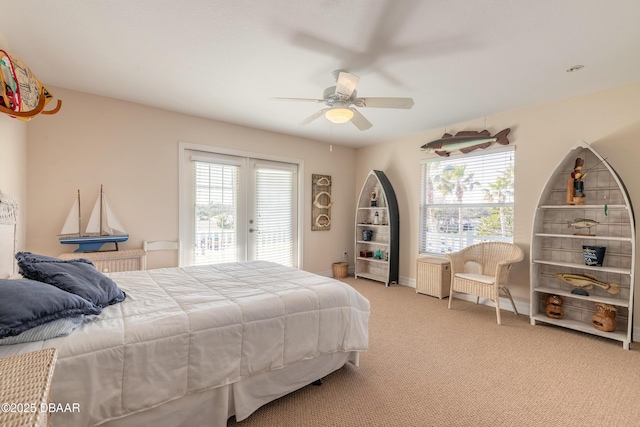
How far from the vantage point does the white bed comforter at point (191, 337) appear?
1.25 m

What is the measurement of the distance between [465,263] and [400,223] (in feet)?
4.41

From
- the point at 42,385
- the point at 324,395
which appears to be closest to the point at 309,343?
the point at 324,395

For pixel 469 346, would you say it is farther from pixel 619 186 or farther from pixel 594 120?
pixel 594 120

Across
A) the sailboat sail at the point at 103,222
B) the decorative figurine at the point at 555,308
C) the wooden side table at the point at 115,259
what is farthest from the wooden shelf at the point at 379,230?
the sailboat sail at the point at 103,222

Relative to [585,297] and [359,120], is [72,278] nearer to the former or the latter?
[359,120]

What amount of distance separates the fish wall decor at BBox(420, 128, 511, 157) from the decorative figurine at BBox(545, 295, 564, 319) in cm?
191

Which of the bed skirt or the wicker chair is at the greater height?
the wicker chair

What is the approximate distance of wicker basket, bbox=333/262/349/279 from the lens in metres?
5.34

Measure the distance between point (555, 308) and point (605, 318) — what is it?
15.7 inches

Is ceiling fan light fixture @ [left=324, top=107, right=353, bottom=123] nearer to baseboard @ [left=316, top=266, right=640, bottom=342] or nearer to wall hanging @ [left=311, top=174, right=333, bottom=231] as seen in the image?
wall hanging @ [left=311, top=174, right=333, bottom=231]

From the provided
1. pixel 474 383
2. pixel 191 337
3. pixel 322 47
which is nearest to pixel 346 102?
pixel 322 47

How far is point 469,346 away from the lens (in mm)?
2717

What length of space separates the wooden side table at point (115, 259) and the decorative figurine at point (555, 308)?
4581 millimetres

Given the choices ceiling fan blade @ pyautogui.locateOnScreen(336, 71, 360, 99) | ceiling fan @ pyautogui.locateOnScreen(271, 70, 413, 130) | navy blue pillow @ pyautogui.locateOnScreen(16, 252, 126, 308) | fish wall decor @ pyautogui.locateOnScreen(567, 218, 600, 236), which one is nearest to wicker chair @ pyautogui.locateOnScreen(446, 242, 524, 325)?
fish wall decor @ pyautogui.locateOnScreen(567, 218, 600, 236)
